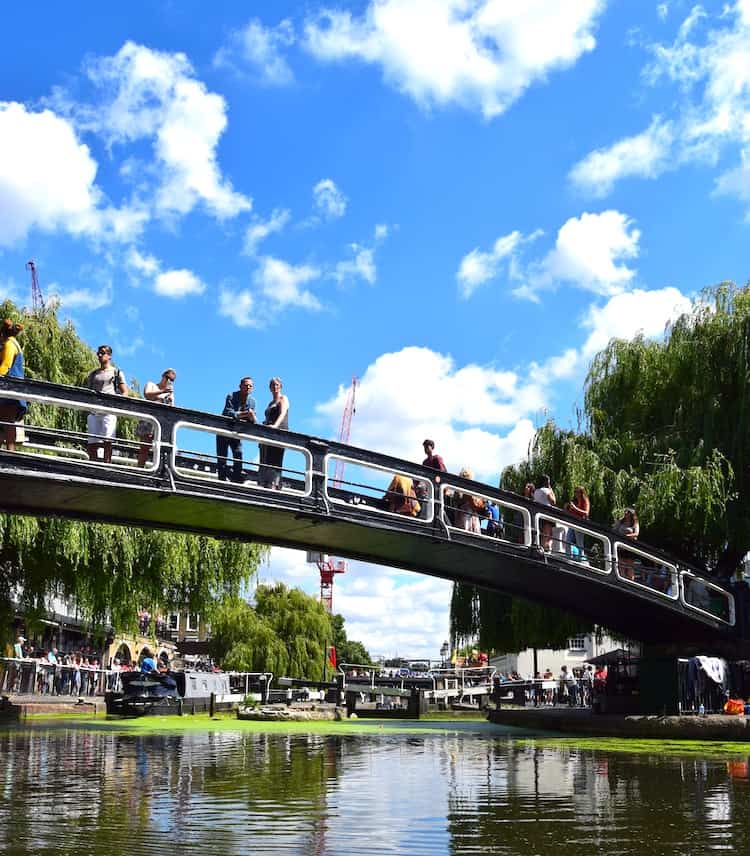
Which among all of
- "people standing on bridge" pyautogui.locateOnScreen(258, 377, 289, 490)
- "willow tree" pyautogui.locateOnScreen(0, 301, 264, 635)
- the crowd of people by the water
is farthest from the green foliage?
"people standing on bridge" pyautogui.locateOnScreen(258, 377, 289, 490)

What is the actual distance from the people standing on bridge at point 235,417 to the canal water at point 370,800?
381cm

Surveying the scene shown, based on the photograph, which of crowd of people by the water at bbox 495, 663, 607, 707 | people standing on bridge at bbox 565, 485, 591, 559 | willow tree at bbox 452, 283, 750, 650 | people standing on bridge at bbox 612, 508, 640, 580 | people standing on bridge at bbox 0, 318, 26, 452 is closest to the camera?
people standing on bridge at bbox 0, 318, 26, 452

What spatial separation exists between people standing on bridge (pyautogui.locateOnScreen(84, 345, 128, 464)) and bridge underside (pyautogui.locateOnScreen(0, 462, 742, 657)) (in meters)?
0.47

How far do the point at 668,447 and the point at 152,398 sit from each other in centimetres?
1349

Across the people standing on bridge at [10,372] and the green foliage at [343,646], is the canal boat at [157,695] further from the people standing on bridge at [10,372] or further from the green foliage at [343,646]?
the green foliage at [343,646]

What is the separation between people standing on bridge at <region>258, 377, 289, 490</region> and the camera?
15227 millimetres

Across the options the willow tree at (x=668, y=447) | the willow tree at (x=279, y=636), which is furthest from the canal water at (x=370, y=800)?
the willow tree at (x=279, y=636)

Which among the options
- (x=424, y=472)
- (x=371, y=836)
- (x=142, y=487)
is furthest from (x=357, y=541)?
(x=371, y=836)

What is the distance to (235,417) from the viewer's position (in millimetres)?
15266

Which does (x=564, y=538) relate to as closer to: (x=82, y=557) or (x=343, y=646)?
(x=82, y=557)

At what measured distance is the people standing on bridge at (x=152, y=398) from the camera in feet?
46.9

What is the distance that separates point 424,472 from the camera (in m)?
16.9

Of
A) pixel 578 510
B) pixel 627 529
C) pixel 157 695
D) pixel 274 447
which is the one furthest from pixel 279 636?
pixel 274 447

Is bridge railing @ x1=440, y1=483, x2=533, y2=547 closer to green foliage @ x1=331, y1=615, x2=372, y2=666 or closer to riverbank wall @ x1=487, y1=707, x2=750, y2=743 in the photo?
riverbank wall @ x1=487, y1=707, x2=750, y2=743
